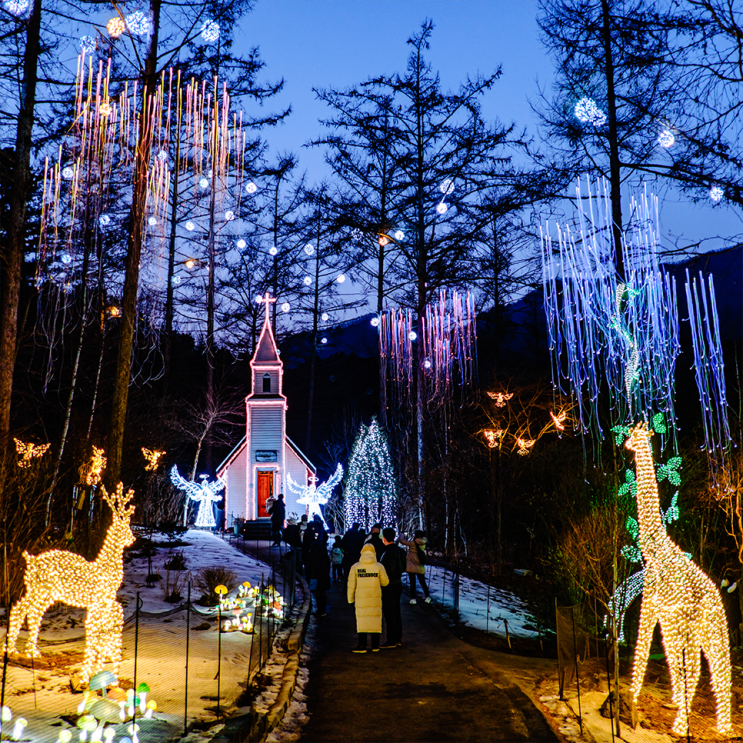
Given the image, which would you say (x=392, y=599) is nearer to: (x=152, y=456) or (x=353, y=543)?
(x=353, y=543)

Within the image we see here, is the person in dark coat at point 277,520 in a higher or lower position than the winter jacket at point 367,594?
higher

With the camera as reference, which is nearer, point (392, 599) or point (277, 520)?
point (392, 599)

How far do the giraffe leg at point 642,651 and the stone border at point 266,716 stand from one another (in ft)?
11.6

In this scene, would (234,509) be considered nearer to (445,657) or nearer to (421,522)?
(421,522)

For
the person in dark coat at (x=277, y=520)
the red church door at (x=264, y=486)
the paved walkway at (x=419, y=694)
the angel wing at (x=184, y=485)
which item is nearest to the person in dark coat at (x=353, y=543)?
the paved walkway at (x=419, y=694)

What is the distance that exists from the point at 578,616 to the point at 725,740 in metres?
4.40

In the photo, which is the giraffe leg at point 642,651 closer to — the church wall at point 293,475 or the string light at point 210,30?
the string light at point 210,30

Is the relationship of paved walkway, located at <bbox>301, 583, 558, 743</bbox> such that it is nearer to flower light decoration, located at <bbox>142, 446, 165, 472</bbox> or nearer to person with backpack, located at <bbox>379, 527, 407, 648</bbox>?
person with backpack, located at <bbox>379, 527, 407, 648</bbox>

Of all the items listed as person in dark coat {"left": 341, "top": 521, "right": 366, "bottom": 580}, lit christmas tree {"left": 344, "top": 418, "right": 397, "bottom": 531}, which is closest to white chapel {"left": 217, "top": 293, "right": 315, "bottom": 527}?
lit christmas tree {"left": 344, "top": 418, "right": 397, "bottom": 531}

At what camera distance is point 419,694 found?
7820 millimetres

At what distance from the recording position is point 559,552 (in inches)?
467

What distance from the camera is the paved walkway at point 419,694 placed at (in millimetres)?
6605

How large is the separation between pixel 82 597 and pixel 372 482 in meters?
17.2

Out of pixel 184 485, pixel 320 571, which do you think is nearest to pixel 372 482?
pixel 184 485
